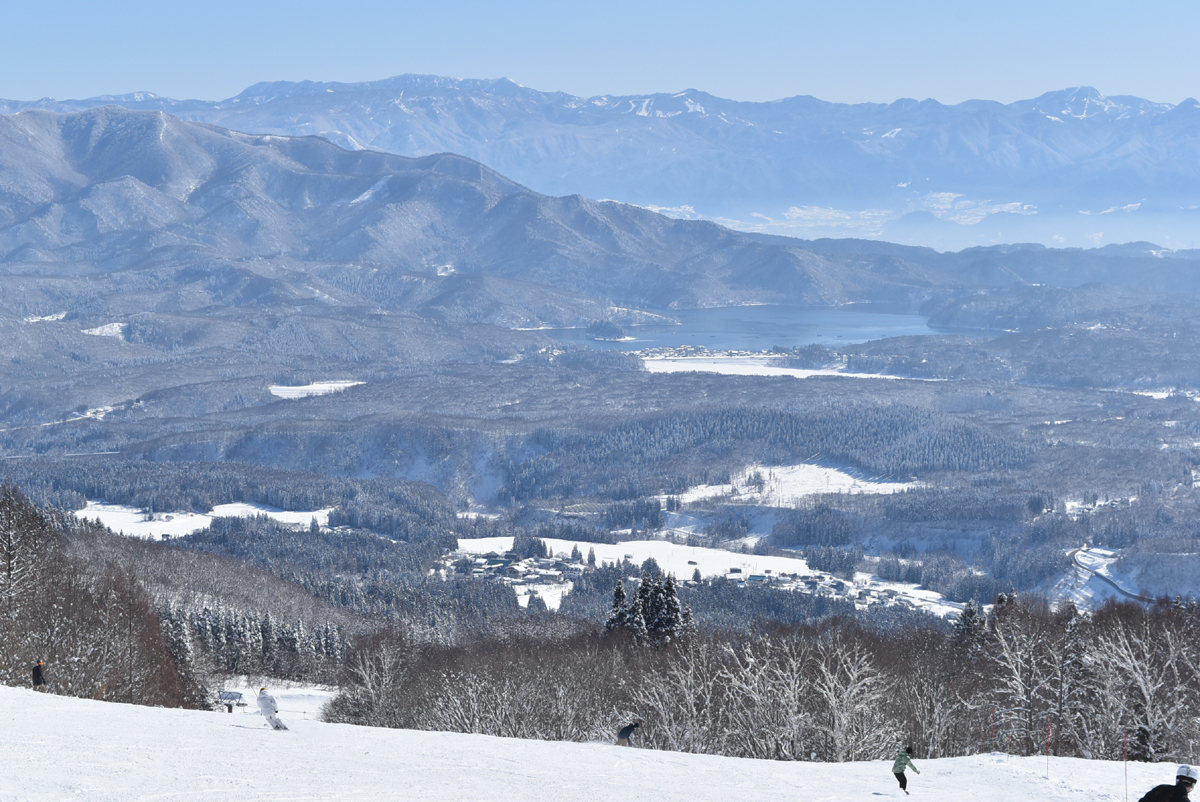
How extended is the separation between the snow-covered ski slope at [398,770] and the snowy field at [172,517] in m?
124

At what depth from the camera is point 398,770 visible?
1287 inches

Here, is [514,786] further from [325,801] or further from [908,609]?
[908,609]

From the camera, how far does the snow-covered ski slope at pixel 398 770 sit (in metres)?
29.2

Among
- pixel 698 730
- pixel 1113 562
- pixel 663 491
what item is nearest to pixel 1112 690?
pixel 698 730

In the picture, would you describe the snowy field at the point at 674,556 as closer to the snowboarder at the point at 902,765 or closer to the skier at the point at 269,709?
the skier at the point at 269,709

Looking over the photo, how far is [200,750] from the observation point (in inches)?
1283

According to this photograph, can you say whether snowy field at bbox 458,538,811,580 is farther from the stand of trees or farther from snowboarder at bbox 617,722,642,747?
snowboarder at bbox 617,722,642,747

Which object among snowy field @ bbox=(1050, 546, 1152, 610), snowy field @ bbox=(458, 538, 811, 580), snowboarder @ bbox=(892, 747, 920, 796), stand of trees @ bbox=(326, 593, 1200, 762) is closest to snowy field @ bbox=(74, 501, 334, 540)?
snowy field @ bbox=(458, 538, 811, 580)

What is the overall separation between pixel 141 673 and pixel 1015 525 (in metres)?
133

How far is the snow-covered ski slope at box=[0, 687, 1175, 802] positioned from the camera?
29.2 m

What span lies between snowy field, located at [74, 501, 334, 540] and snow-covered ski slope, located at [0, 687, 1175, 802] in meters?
124

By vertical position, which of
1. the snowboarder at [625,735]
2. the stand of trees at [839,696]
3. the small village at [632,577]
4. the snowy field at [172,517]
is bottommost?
the snowy field at [172,517]

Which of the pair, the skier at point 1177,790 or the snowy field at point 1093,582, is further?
the snowy field at point 1093,582

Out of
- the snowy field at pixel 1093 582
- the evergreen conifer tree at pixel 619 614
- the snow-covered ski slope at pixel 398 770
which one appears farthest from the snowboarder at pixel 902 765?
the snowy field at pixel 1093 582
